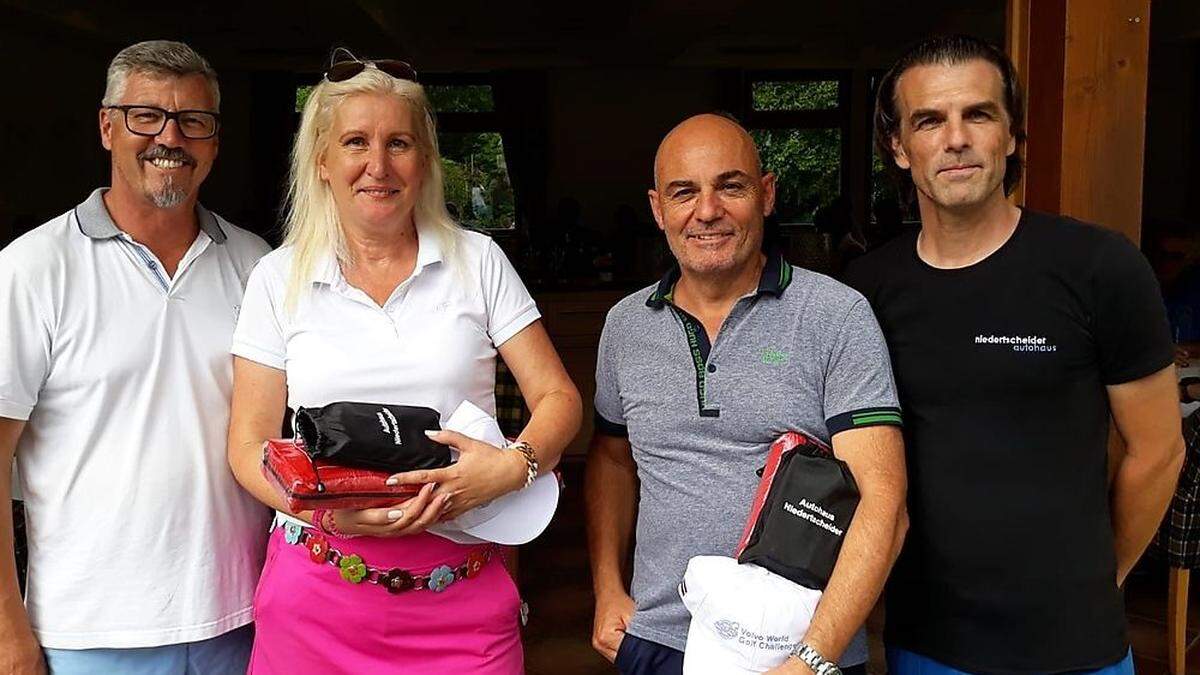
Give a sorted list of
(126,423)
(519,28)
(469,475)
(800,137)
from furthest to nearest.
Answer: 1. (800,137)
2. (519,28)
3. (126,423)
4. (469,475)

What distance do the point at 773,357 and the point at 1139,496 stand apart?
66cm

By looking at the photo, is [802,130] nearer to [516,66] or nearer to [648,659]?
[516,66]

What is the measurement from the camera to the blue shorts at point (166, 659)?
1683 millimetres

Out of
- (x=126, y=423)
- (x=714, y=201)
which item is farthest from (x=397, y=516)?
(x=714, y=201)

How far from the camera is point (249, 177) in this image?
9.99 meters

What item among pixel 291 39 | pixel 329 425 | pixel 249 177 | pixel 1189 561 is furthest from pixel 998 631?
pixel 249 177

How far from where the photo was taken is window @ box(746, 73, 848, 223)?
402 inches

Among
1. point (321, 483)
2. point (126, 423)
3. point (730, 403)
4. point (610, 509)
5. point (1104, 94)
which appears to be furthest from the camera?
point (1104, 94)

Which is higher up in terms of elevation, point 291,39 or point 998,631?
point 291,39

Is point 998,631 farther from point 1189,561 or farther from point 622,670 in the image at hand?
point 1189,561

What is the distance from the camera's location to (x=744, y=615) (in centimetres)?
138

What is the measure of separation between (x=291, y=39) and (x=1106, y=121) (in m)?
7.38

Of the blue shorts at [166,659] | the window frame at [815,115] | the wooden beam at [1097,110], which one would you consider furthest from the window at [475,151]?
the blue shorts at [166,659]

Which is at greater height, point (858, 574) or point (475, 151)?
point (475, 151)
